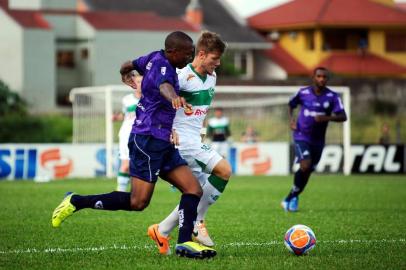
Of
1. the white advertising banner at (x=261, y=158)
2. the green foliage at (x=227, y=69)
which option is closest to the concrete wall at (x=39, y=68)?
the green foliage at (x=227, y=69)

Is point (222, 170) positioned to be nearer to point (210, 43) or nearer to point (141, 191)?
point (141, 191)

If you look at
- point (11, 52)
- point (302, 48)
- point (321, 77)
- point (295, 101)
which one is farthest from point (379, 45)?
point (321, 77)

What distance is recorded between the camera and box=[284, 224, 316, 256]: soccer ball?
992cm

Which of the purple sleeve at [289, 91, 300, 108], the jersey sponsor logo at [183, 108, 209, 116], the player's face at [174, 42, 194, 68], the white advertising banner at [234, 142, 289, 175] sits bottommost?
the white advertising banner at [234, 142, 289, 175]

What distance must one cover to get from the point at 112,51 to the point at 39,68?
4.77 metres

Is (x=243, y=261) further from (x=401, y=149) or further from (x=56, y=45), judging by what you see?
(x=56, y=45)

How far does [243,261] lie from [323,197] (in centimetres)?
996

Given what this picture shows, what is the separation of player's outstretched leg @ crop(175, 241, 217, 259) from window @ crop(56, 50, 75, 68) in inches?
1926

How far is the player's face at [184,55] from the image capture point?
9.51 metres

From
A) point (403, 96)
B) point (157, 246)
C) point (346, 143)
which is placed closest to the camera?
point (157, 246)

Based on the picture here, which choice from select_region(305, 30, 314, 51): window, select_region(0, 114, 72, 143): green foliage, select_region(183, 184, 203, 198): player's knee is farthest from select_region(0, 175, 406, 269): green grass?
select_region(305, 30, 314, 51): window

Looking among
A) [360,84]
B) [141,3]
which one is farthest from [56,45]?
[360,84]

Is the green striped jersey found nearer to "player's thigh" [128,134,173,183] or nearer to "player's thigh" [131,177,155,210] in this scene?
"player's thigh" [128,134,173,183]

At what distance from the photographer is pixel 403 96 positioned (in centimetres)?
5238
